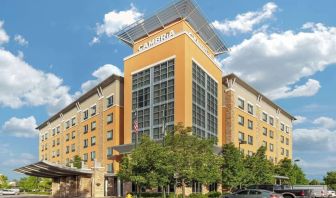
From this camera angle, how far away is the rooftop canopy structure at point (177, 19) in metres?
61.1

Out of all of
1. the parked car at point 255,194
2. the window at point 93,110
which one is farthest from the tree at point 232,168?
the window at point 93,110

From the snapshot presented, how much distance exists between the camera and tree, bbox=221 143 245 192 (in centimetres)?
5712

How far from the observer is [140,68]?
65.2 metres

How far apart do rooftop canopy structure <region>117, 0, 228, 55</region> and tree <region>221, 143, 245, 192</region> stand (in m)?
18.9

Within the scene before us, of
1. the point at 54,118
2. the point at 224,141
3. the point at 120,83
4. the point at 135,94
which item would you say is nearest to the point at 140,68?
the point at 135,94

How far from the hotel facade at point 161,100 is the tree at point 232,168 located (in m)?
3.28

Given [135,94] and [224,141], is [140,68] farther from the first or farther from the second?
[224,141]

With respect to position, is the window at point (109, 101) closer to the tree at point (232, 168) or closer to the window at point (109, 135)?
the window at point (109, 135)

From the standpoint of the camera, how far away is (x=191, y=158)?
43.8m

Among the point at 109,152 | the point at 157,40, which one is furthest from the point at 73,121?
the point at 157,40

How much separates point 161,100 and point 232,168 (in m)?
13.4

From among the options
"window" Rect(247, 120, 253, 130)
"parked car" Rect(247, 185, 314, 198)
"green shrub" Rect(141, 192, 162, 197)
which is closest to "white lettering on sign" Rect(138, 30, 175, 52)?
"green shrub" Rect(141, 192, 162, 197)

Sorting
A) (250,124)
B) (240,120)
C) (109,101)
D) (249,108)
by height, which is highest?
(109,101)

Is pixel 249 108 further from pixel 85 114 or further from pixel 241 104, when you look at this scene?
pixel 85 114
